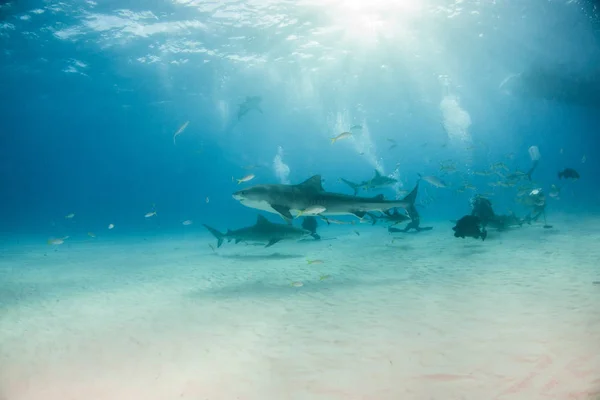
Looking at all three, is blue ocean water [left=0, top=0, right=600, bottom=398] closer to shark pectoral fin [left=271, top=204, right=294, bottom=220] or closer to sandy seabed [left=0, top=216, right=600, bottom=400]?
sandy seabed [left=0, top=216, right=600, bottom=400]

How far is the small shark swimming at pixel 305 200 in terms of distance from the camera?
294 inches

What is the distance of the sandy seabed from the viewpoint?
3715mm

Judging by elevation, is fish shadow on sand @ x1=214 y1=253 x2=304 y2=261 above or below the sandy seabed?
below

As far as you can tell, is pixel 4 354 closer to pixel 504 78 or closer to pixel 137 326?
pixel 137 326

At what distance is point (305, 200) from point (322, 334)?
3.44m

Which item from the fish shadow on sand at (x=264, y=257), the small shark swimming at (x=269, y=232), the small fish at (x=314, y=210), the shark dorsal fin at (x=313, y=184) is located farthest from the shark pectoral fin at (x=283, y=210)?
the fish shadow on sand at (x=264, y=257)

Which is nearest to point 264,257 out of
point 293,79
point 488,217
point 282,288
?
point 282,288

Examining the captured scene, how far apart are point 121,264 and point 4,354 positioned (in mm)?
9718

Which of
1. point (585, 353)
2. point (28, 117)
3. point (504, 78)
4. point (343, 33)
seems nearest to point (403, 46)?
point (343, 33)

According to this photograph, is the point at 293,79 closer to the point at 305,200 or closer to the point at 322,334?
the point at 305,200

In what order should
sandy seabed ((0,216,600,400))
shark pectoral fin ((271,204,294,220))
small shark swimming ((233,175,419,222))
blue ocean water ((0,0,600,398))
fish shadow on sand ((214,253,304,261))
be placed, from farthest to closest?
blue ocean water ((0,0,600,398))
fish shadow on sand ((214,253,304,261))
small shark swimming ((233,175,419,222))
shark pectoral fin ((271,204,294,220))
sandy seabed ((0,216,600,400))

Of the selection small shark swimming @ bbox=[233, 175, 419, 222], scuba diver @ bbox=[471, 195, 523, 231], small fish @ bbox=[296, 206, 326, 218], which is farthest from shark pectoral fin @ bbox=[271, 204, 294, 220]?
scuba diver @ bbox=[471, 195, 523, 231]

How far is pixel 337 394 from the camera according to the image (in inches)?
139

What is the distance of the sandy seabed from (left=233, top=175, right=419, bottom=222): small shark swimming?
1941 mm
